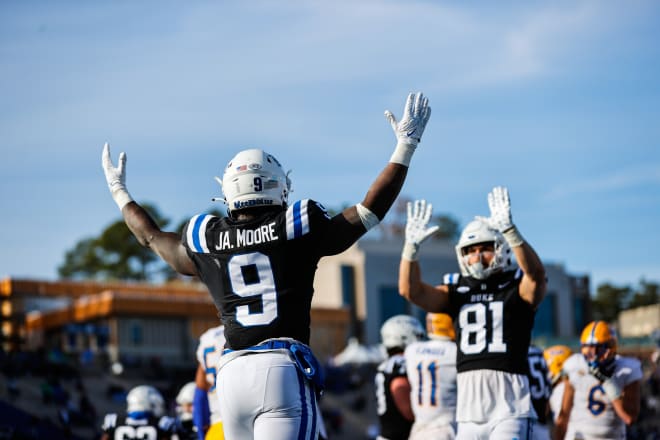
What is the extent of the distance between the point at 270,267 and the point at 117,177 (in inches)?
53.7

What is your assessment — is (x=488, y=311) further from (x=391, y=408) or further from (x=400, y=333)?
(x=400, y=333)

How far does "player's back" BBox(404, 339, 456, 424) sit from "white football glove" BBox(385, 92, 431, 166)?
12.9 ft

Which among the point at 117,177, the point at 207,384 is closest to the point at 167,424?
the point at 207,384

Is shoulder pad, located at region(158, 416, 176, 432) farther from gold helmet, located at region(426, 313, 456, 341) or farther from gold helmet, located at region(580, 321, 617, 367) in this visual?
gold helmet, located at region(580, 321, 617, 367)

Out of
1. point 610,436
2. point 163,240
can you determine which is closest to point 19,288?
point 610,436

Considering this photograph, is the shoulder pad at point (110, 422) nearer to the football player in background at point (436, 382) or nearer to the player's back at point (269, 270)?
the football player in background at point (436, 382)

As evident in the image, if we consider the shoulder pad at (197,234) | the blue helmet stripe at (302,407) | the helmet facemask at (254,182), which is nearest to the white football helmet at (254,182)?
the helmet facemask at (254,182)

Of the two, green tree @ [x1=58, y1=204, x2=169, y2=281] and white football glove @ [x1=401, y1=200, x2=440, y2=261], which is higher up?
green tree @ [x1=58, y1=204, x2=169, y2=281]

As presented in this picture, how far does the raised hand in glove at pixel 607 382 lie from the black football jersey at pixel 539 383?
0.81m

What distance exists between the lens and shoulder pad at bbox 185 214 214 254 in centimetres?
571

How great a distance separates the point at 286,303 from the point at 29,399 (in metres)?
27.2

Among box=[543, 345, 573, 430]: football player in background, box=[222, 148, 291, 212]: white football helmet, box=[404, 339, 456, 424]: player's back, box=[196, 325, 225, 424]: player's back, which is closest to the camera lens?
box=[222, 148, 291, 212]: white football helmet

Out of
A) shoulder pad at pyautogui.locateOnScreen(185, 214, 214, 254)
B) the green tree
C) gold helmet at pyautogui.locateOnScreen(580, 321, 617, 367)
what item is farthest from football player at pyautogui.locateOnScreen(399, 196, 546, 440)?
the green tree

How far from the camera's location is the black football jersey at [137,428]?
10.6 metres
